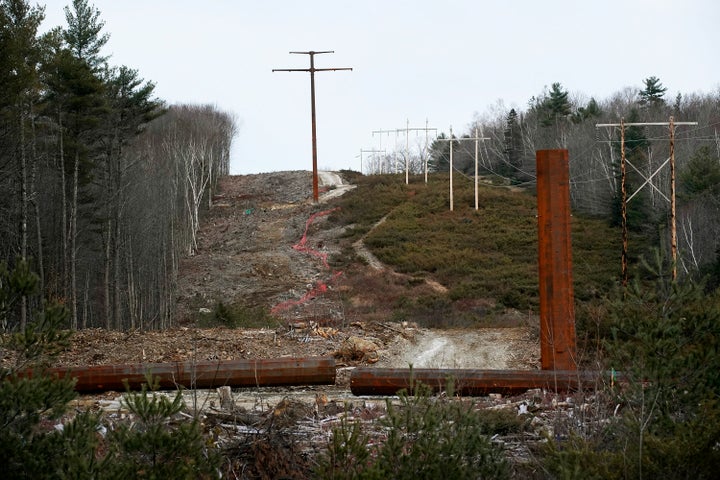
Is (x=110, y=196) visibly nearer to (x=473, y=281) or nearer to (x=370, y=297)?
(x=370, y=297)

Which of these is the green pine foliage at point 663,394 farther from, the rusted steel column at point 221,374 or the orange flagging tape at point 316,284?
the orange flagging tape at point 316,284

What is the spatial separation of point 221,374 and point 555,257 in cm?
517

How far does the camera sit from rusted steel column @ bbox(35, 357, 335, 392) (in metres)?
11.2

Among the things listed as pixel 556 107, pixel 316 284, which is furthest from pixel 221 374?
→ pixel 556 107

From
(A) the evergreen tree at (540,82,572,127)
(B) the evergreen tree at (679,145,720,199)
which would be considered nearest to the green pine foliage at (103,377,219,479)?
(B) the evergreen tree at (679,145,720,199)

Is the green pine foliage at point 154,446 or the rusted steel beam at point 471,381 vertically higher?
the green pine foliage at point 154,446

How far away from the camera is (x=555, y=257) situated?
11586 millimetres

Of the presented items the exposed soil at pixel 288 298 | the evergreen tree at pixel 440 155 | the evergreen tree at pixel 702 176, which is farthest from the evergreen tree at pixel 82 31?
the evergreen tree at pixel 440 155

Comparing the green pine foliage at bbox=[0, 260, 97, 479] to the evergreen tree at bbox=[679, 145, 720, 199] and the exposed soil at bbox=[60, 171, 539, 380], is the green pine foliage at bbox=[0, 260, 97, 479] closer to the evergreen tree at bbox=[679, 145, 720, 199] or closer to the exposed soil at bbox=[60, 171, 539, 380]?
the exposed soil at bbox=[60, 171, 539, 380]

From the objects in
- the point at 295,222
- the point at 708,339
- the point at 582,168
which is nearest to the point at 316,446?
the point at 708,339

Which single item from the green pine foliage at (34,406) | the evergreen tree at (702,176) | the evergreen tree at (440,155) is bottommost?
the green pine foliage at (34,406)

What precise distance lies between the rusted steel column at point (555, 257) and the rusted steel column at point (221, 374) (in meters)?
3.34

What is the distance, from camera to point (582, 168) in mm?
59312

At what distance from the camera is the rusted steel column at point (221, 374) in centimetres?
1116
